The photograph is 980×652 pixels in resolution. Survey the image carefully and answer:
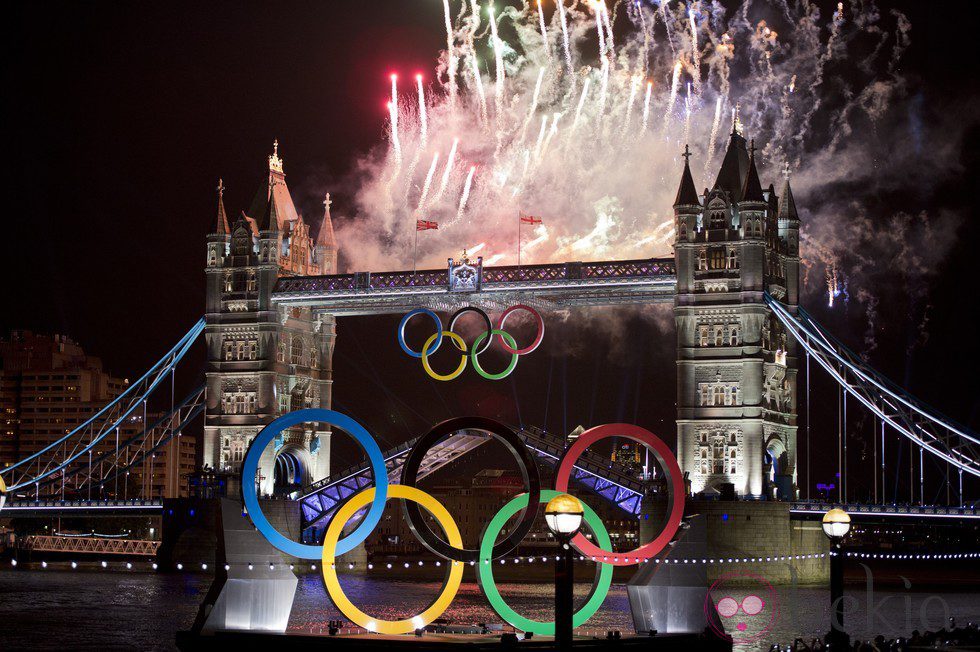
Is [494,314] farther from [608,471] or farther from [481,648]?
[481,648]

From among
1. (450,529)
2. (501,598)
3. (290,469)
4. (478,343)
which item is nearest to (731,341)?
(478,343)

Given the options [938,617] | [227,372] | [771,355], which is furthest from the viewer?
[227,372]

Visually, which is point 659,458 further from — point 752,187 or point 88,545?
point 88,545

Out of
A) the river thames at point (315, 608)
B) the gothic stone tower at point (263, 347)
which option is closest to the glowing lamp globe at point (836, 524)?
the river thames at point (315, 608)

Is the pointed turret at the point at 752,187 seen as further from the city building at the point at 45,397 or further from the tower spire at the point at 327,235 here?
the city building at the point at 45,397

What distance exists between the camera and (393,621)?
32094 mm

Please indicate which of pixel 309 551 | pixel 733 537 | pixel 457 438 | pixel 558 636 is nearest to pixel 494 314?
pixel 457 438

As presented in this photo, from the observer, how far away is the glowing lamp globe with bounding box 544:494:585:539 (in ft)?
86.7

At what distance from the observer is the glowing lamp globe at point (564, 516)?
26438 mm

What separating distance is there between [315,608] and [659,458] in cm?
1862

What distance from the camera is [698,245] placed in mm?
68812

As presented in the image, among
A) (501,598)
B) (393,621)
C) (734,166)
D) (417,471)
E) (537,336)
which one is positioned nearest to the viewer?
(393,621)

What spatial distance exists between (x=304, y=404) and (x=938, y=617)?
34.1 metres

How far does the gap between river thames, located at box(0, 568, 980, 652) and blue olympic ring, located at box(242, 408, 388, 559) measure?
237 centimetres
